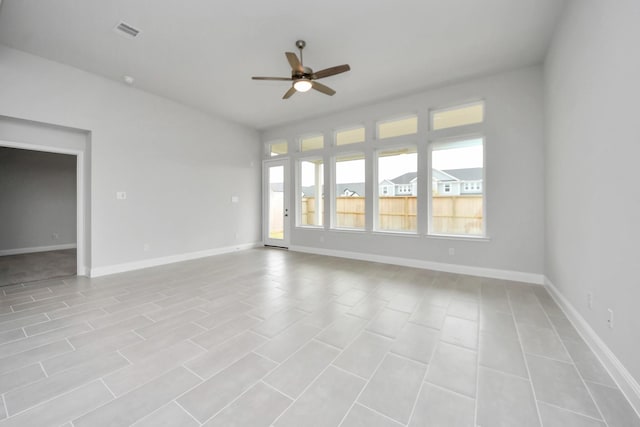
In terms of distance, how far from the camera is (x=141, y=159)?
465 centimetres

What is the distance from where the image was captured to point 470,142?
4320 millimetres

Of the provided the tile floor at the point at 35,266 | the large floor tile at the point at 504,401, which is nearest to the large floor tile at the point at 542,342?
the large floor tile at the point at 504,401

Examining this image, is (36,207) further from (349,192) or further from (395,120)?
(395,120)

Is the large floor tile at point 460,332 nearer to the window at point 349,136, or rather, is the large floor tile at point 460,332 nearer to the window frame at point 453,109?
the window frame at point 453,109

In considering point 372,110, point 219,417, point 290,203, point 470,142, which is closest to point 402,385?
point 219,417

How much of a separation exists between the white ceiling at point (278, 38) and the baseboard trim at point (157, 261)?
10.3ft

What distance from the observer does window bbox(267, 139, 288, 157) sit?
6.74 metres

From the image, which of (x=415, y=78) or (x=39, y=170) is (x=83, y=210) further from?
(x=415, y=78)

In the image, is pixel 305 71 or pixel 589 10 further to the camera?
pixel 305 71

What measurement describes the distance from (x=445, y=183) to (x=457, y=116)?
3.84ft

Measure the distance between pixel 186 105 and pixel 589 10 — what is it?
5965mm

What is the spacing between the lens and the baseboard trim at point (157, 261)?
4.18 metres

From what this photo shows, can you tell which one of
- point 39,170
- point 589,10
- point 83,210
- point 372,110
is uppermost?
point 372,110

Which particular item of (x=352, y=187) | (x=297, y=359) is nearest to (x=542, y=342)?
(x=297, y=359)
